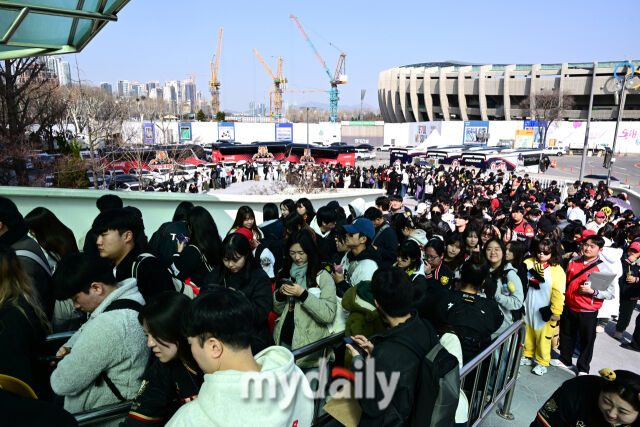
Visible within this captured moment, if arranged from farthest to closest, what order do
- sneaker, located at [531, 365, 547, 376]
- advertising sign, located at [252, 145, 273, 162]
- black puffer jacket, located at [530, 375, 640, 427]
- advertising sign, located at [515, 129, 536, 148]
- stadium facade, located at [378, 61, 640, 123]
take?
stadium facade, located at [378, 61, 640, 123] → advertising sign, located at [515, 129, 536, 148] → advertising sign, located at [252, 145, 273, 162] → sneaker, located at [531, 365, 547, 376] → black puffer jacket, located at [530, 375, 640, 427]

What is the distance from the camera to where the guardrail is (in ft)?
9.70

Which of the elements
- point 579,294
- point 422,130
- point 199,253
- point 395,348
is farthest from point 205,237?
point 422,130

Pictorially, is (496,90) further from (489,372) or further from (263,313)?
(263,313)

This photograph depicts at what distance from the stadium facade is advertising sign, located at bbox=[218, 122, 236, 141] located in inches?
1456

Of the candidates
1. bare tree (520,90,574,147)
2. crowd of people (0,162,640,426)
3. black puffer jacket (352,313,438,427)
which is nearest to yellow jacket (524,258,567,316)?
crowd of people (0,162,640,426)

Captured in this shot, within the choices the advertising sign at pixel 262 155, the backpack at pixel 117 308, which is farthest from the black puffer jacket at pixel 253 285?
the advertising sign at pixel 262 155

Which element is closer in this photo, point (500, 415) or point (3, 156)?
point (500, 415)

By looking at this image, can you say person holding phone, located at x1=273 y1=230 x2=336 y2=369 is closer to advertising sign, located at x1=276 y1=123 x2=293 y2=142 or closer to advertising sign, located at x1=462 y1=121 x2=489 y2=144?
advertising sign, located at x1=462 y1=121 x2=489 y2=144

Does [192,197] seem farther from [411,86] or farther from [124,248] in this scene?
[411,86]

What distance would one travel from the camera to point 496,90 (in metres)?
65.6

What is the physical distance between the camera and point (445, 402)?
7.02 ft

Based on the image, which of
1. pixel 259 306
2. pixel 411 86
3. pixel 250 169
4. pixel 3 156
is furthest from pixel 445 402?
pixel 411 86

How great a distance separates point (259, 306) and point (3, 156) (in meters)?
14.6

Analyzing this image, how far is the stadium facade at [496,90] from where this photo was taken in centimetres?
5944
